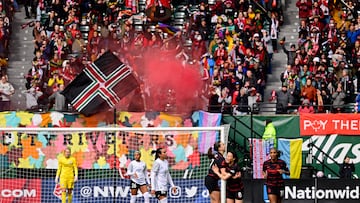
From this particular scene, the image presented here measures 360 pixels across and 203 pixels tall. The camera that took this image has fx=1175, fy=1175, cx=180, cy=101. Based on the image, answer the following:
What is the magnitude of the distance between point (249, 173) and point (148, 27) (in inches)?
260

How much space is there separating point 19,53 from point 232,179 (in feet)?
36.5

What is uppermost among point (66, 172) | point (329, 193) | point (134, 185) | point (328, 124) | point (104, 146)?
point (328, 124)

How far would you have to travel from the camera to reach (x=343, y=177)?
88.1 ft

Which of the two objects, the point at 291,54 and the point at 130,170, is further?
the point at 291,54

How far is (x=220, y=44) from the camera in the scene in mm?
30250

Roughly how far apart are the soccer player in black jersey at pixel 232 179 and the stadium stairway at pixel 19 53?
8.82 m

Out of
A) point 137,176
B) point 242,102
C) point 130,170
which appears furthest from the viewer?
point 242,102

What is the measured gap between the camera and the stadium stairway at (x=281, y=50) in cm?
2967

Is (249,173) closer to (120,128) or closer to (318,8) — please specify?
(120,128)

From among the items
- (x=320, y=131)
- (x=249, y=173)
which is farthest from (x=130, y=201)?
(x=320, y=131)

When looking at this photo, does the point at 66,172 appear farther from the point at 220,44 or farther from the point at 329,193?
the point at 220,44

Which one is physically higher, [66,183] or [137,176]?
[137,176]

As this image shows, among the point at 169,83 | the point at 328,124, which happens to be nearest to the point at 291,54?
the point at 169,83

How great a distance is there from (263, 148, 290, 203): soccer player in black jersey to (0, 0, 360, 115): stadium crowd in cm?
376
